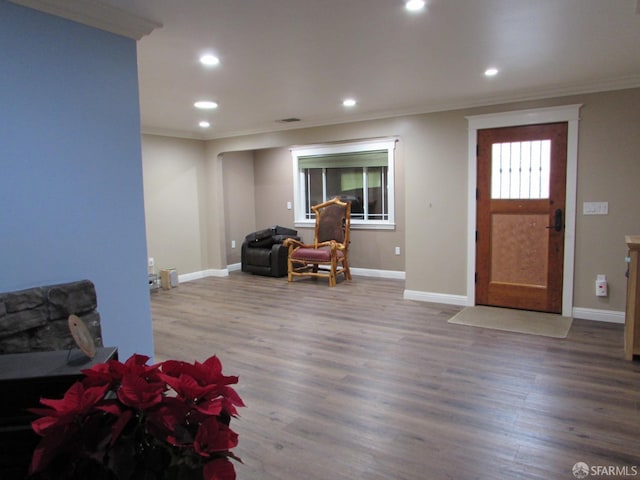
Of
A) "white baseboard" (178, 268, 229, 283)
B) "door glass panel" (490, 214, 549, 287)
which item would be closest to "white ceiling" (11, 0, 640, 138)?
"door glass panel" (490, 214, 549, 287)

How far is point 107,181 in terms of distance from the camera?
94.7 inches

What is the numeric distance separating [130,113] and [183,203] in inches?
177

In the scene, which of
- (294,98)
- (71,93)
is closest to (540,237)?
(294,98)

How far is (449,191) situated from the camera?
199 inches

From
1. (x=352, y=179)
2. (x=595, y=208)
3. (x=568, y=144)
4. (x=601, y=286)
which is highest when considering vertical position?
(x=568, y=144)

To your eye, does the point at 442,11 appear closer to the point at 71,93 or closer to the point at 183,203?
the point at 71,93

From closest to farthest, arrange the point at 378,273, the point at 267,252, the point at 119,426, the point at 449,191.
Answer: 1. the point at 119,426
2. the point at 449,191
3. the point at 378,273
4. the point at 267,252

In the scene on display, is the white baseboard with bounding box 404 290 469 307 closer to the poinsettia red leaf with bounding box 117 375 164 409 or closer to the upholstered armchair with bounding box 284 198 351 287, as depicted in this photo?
the upholstered armchair with bounding box 284 198 351 287

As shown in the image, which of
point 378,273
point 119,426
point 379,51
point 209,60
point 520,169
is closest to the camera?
point 119,426

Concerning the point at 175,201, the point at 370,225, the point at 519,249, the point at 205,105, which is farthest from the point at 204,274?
the point at 519,249

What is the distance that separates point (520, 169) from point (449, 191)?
769 millimetres

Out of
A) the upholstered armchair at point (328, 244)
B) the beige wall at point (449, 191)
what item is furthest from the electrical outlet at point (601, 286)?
the upholstered armchair at point (328, 244)

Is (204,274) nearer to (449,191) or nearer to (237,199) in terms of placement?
(237,199)

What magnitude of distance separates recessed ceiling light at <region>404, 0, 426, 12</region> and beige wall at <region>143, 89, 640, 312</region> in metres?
2.67
